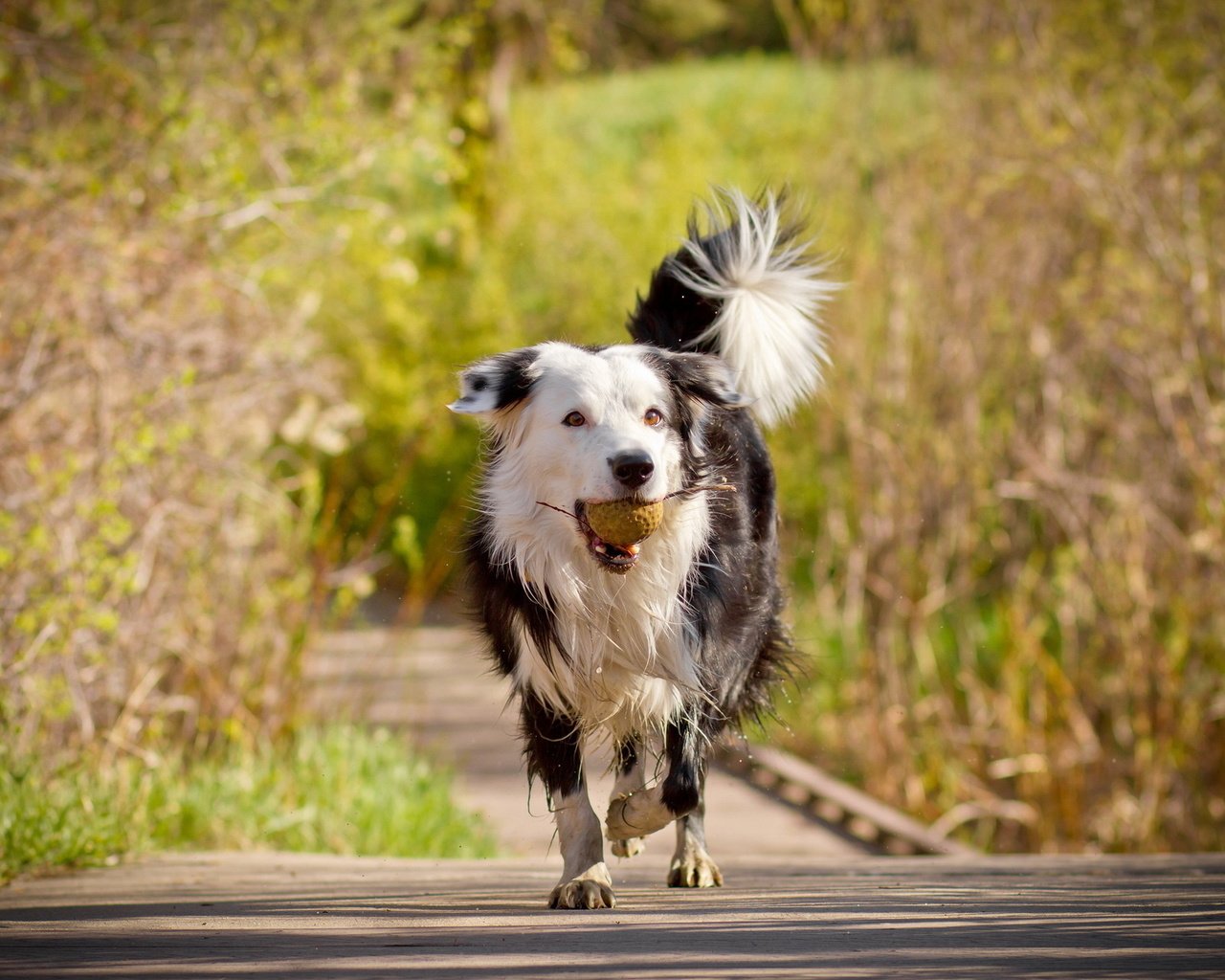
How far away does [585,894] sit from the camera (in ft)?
12.0

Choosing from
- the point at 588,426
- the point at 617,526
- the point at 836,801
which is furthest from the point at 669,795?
the point at 836,801

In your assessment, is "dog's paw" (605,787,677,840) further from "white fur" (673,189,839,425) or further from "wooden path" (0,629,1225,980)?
"white fur" (673,189,839,425)

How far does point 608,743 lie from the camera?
13.9 feet

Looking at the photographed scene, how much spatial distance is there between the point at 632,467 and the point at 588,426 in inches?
9.5

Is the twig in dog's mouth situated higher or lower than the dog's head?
lower

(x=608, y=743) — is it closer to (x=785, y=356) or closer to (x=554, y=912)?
(x=554, y=912)

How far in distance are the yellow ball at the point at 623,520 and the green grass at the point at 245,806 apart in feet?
6.73

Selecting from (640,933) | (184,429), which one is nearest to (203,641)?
(184,429)

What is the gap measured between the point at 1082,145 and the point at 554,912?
580 cm

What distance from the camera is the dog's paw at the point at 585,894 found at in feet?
11.9

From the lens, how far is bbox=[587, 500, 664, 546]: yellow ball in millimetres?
3654

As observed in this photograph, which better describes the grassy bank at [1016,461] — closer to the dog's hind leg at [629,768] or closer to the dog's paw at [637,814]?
the dog's hind leg at [629,768]

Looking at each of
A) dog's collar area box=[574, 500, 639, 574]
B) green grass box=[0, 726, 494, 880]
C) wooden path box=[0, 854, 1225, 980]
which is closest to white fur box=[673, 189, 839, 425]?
dog's collar area box=[574, 500, 639, 574]

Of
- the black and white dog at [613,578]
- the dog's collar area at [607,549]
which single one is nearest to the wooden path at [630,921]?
the black and white dog at [613,578]
